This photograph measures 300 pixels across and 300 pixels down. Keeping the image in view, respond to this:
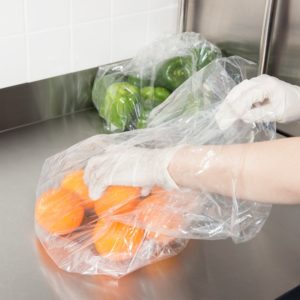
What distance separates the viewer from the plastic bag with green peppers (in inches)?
53.6

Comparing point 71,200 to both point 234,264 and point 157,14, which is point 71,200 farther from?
point 157,14

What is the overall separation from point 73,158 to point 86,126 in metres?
0.40

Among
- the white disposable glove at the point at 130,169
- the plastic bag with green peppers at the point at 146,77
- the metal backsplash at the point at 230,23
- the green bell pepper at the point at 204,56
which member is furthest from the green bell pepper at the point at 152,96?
the white disposable glove at the point at 130,169

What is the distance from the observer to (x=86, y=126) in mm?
1438

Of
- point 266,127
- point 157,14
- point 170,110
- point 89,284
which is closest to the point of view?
point 89,284

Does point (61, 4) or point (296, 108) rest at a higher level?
point (61, 4)

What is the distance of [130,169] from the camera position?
96cm

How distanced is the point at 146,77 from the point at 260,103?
1.19ft

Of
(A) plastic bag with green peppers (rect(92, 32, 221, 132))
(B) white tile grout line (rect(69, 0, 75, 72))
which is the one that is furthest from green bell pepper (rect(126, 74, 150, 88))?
(B) white tile grout line (rect(69, 0, 75, 72))

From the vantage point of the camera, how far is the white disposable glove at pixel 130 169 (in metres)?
0.94

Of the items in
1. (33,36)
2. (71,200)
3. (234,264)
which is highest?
(33,36)

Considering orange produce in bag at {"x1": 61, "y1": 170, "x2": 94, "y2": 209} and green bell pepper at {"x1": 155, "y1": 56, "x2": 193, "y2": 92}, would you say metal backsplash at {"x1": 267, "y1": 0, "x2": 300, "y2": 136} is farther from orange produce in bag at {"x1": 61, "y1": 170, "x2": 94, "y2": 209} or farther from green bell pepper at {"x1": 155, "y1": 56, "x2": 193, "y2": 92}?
orange produce in bag at {"x1": 61, "y1": 170, "x2": 94, "y2": 209}

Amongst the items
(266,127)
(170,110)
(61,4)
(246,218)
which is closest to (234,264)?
(246,218)

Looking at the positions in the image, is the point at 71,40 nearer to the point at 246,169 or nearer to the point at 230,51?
the point at 230,51
